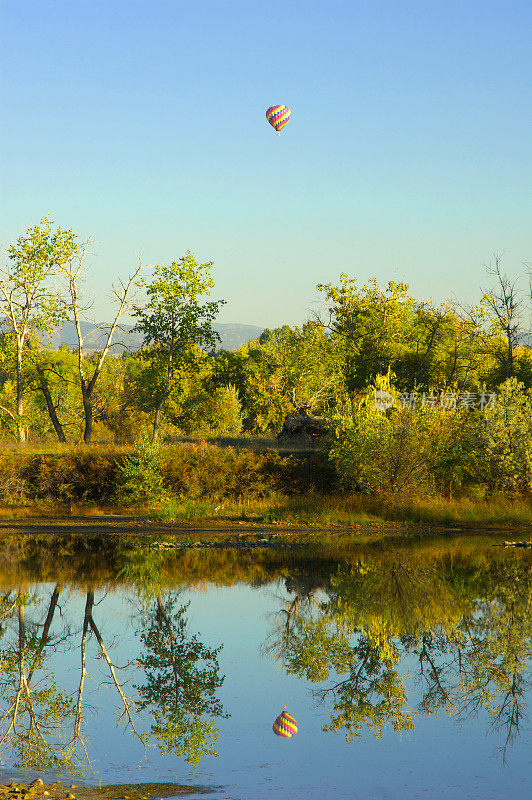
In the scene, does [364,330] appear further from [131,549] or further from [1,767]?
[1,767]

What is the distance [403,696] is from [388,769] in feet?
10.4

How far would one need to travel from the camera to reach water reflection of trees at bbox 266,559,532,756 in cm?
1197

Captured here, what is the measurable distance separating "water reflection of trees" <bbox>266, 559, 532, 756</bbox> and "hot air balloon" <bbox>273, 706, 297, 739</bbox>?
0.49 meters

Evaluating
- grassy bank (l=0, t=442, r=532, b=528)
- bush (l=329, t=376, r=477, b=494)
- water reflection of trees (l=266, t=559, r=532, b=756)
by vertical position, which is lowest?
water reflection of trees (l=266, t=559, r=532, b=756)

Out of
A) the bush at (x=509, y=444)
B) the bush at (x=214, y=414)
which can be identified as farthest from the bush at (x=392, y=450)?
the bush at (x=214, y=414)

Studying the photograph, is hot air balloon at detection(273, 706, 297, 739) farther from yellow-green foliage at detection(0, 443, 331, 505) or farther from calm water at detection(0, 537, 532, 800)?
yellow-green foliage at detection(0, 443, 331, 505)

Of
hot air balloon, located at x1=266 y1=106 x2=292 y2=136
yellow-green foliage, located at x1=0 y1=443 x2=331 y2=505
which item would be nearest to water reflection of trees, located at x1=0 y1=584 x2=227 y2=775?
yellow-green foliage, located at x1=0 y1=443 x2=331 y2=505

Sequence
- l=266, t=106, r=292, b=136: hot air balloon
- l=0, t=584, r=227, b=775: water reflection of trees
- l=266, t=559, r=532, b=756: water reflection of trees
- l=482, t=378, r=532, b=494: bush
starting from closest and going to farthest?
1. l=0, t=584, r=227, b=775: water reflection of trees
2. l=266, t=559, r=532, b=756: water reflection of trees
3. l=482, t=378, r=532, b=494: bush
4. l=266, t=106, r=292, b=136: hot air balloon

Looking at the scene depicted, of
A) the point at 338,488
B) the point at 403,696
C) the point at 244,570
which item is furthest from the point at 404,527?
the point at 403,696

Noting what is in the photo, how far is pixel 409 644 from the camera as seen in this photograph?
594 inches

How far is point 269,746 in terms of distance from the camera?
10188 mm

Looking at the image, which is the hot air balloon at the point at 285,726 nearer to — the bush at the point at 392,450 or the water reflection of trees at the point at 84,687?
the water reflection of trees at the point at 84,687

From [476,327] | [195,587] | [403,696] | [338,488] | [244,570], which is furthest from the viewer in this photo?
[476,327]

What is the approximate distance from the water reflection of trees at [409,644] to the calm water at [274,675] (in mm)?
45
